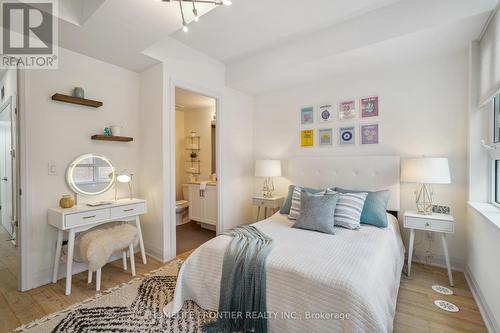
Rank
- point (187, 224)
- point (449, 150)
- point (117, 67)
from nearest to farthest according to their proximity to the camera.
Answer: point (449, 150) < point (117, 67) < point (187, 224)

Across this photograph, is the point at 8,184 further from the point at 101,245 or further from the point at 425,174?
the point at 425,174

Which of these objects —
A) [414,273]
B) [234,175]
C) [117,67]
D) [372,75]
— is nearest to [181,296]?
[234,175]

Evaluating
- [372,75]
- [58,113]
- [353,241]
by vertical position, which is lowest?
[353,241]

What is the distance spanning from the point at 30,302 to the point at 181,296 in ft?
4.52

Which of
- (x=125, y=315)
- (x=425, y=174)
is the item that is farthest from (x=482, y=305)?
(x=125, y=315)

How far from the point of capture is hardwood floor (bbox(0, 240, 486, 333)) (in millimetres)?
1718

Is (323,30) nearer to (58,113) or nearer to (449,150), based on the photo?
(449,150)

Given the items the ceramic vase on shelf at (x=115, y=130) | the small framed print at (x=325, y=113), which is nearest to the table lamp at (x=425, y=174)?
the small framed print at (x=325, y=113)

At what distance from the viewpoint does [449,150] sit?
255cm

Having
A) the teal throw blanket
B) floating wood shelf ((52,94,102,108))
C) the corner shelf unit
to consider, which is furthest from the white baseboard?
the corner shelf unit

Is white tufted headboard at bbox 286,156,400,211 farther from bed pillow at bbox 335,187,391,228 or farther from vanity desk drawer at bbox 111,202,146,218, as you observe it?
vanity desk drawer at bbox 111,202,146,218

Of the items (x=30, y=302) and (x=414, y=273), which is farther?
(x=414, y=273)

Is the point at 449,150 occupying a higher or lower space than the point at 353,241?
higher

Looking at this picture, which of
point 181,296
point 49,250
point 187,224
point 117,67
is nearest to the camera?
point 181,296
